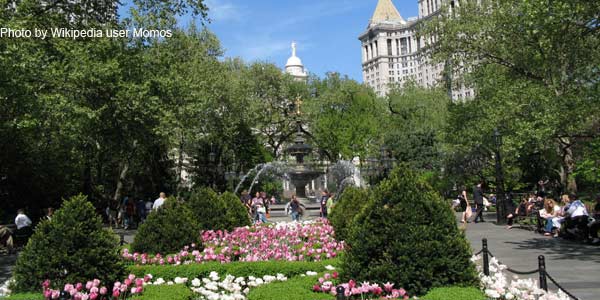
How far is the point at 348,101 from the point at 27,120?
33.0 meters

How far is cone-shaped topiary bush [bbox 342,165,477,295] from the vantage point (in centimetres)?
692

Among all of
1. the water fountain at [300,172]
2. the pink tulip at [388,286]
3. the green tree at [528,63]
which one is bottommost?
the pink tulip at [388,286]

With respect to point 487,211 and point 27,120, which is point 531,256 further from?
point 487,211

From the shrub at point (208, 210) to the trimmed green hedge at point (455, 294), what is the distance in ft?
27.5

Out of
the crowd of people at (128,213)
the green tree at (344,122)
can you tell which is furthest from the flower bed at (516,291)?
the green tree at (344,122)

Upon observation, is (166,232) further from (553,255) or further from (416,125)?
(416,125)

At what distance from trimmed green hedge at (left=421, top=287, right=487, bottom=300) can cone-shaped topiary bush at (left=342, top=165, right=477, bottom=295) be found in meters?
0.24

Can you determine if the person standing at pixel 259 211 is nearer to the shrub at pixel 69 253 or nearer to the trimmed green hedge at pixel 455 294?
the shrub at pixel 69 253

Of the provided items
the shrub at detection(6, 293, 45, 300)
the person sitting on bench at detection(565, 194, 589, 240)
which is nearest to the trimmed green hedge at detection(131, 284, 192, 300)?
the shrub at detection(6, 293, 45, 300)

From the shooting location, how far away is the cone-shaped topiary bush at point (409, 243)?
273 inches

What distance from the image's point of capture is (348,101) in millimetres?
46656

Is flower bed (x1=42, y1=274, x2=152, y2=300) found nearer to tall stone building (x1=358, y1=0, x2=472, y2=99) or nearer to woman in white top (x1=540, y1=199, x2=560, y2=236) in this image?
woman in white top (x1=540, y1=199, x2=560, y2=236)

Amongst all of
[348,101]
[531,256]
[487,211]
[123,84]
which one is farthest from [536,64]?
[348,101]

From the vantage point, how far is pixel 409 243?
6.98 meters
